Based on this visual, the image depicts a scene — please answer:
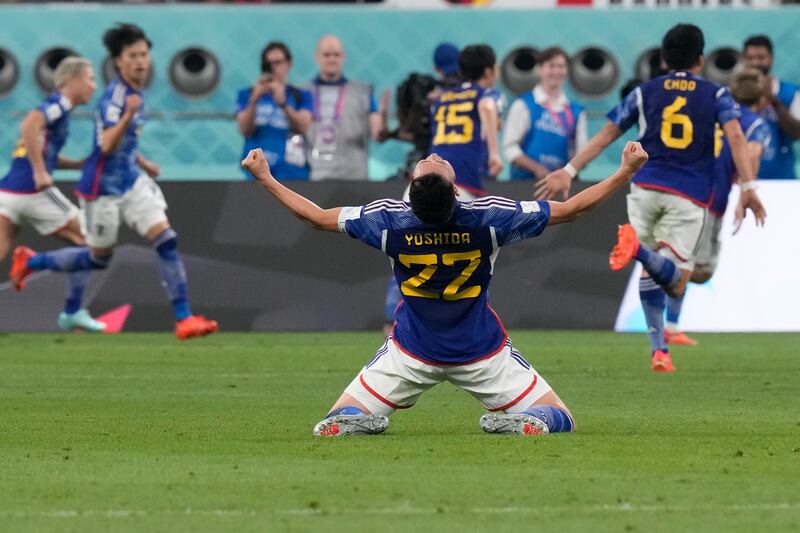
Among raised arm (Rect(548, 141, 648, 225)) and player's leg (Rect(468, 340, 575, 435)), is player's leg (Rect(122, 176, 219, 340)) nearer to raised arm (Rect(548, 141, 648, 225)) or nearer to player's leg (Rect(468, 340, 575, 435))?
player's leg (Rect(468, 340, 575, 435))

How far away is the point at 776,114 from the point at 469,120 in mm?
3480

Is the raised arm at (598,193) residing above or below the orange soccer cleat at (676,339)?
above

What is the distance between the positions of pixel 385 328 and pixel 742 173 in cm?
427

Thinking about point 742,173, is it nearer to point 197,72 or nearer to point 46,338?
point 46,338

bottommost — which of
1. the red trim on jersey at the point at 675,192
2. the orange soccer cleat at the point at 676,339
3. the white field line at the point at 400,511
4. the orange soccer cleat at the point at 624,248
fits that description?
the orange soccer cleat at the point at 676,339

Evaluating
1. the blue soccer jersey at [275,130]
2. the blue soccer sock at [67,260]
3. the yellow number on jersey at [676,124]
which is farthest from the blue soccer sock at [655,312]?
the blue soccer jersey at [275,130]

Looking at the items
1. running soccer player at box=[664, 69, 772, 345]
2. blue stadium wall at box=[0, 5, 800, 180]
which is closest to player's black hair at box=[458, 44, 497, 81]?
running soccer player at box=[664, 69, 772, 345]

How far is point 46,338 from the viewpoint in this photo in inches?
588

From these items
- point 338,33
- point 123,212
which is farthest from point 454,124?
point 338,33

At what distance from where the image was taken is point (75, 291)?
1488cm

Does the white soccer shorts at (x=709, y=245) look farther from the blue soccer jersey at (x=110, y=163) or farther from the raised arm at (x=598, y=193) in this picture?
the blue soccer jersey at (x=110, y=163)

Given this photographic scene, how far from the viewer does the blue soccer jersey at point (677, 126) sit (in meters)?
11.4

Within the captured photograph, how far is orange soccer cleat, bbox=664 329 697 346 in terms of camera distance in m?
14.1

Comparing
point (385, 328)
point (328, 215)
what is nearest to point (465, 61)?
point (385, 328)
